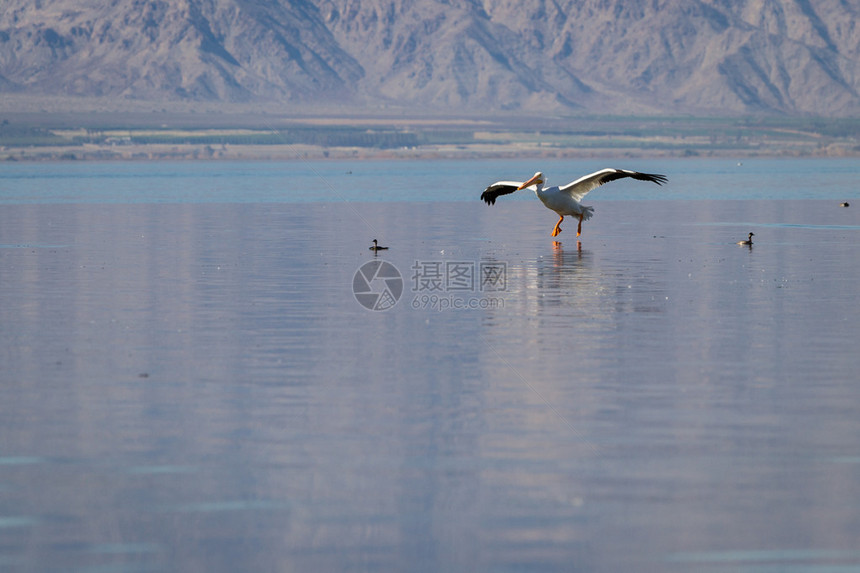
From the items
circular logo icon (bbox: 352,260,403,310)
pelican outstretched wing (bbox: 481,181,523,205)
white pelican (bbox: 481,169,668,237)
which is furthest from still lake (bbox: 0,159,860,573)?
pelican outstretched wing (bbox: 481,181,523,205)

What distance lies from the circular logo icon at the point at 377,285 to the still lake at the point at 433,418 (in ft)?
0.54

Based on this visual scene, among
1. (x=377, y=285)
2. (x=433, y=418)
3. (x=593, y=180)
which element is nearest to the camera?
(x=433, y=418)

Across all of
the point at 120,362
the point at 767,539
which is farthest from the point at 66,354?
the point at 767,539

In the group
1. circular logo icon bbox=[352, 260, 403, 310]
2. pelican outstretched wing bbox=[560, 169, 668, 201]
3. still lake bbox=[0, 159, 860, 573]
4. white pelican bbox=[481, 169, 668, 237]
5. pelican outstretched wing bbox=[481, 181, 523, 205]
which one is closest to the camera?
still lake bbox=[0, 159, 860, 573]

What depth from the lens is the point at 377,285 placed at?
2761 centimetres

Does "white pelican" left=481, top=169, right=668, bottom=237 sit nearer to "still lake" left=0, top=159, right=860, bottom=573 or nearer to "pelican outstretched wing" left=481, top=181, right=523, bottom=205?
"pelican outstretched wing" left=481, top=181, right=523, bottom=205

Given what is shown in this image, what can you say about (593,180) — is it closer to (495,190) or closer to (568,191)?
(568,191)

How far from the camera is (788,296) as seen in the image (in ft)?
81.9

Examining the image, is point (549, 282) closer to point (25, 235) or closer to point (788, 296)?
point (788, 296)

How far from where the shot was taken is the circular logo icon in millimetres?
24891

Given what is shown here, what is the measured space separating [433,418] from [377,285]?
44.5ft

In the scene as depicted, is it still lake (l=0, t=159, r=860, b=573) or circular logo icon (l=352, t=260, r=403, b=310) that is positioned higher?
circular logo icon (l=352, t=260, r=403, b=310)

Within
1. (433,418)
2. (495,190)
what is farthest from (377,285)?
(433,418)

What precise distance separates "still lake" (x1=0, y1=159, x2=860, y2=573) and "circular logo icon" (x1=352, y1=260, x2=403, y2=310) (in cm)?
17
